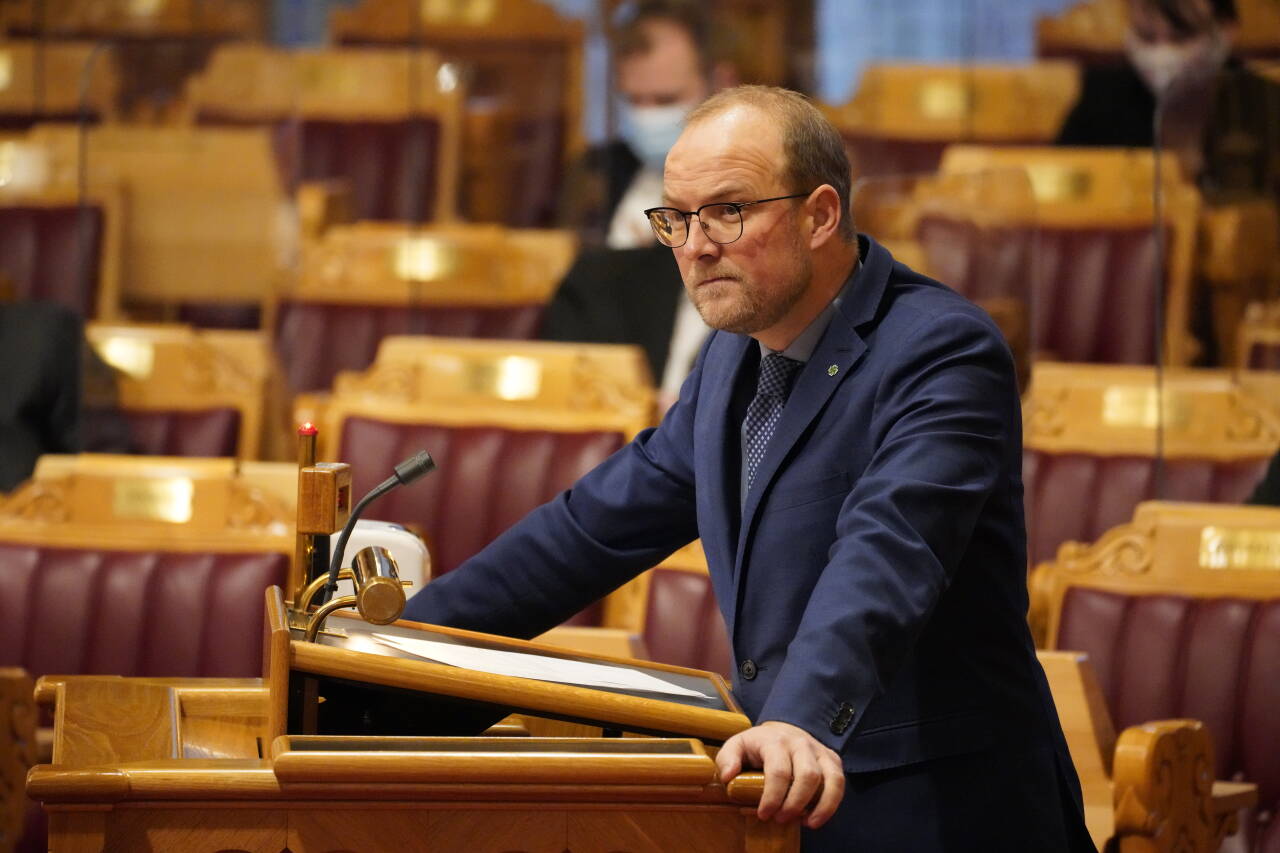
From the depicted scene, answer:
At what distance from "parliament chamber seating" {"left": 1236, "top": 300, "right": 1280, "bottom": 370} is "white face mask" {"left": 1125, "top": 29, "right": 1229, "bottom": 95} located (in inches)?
27.5

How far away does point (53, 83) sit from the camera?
4715 mm

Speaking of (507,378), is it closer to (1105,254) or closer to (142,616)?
(142,616)

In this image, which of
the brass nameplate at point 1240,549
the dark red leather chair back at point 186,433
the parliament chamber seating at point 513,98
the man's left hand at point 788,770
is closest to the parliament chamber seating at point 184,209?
the parliament chamber seating at point 513,98

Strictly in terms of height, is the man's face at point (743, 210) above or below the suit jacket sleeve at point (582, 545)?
above

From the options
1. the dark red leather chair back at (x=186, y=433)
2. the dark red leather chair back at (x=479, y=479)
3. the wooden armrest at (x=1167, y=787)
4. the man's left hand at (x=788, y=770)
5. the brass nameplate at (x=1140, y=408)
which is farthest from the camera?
the dark red leather chair back at (x=186, y=433)

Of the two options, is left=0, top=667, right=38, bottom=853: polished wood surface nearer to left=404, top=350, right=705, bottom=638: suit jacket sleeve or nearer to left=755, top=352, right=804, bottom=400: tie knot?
left=404, top=350, right=705, bottom=638: suit jacket sleeve

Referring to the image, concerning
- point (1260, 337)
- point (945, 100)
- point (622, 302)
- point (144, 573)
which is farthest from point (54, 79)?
point (1260, 337)

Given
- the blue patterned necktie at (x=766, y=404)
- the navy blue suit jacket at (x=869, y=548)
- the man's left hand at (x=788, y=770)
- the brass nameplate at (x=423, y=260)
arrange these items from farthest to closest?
the brass nameplate at (x=423, y=260), the blue patterned necktie at (x=766, y=404), the navy blue suit jacket at (x=869, y=548), the man's left hand at (x=788, y=770)

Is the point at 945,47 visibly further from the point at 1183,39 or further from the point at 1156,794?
the point at 1156,794

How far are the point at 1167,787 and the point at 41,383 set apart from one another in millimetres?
2204

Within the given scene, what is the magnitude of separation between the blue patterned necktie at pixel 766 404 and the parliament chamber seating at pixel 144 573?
0.99m

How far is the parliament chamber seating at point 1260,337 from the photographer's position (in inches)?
127

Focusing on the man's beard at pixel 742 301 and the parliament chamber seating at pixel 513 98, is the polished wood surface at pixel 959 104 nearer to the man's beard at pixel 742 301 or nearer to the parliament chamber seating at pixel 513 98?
the parliament chamber seating at pixel 513 98

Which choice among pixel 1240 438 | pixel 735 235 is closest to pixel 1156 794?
pixel 735 235
